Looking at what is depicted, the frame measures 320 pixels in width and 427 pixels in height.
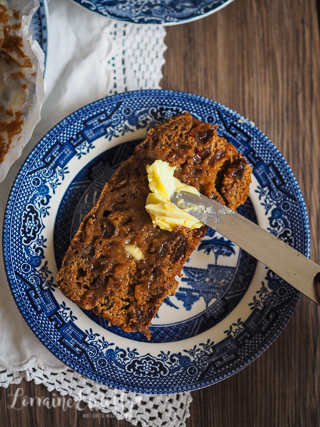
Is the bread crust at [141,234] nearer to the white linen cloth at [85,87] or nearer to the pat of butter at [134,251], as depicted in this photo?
the pat of butter at [134,251]

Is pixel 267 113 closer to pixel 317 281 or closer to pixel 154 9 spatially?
A: pixel 154 9

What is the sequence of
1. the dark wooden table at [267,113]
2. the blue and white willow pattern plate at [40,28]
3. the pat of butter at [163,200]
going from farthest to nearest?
the dark wooden table at [267,113] < the blue and white willow pattern plate at [40,28] < the pat of butter at [163,200]

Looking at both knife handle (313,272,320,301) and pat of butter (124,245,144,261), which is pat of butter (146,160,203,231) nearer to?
pat of butter (124,245,144,261)

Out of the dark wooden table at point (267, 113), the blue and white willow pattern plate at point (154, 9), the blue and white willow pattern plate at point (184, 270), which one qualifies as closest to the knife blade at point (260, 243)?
the blue and white willow pattern plate at point (184, 270)

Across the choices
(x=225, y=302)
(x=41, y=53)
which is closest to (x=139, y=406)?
(x=225, y=302)

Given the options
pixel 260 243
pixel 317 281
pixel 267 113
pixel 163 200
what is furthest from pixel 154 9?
pixel 317 281

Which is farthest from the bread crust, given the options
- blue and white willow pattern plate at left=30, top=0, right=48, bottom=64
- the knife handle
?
blue and white willow pattern plate at left=30, top=0, right=48, bottom=64
